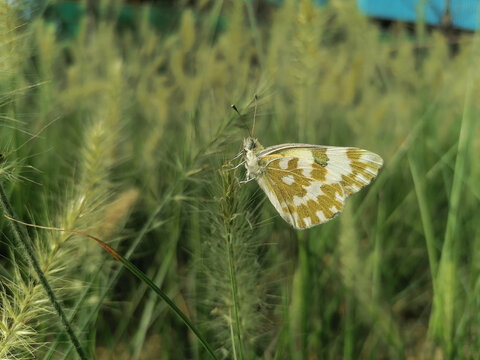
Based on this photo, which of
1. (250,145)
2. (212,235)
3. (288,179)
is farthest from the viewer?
(288,179)

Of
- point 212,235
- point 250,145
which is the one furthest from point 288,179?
point 212,235

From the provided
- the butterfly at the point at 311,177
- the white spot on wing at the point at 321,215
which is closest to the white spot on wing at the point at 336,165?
the butterfly at the point at 311,177

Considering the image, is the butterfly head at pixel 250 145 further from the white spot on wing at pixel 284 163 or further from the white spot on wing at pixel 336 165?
the white spot on wing at pixel 336 165

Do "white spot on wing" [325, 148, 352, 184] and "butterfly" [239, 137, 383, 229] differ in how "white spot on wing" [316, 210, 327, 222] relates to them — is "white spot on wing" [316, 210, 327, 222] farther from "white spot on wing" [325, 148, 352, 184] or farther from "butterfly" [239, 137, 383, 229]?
"white spot on wing" [325, 148, 352, 184]

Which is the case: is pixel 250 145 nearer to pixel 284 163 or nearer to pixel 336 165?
pixel 284 163

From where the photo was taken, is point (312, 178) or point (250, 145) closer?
point (250, 145)

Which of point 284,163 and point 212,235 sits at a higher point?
point 284,163

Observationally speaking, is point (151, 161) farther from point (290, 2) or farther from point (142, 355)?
point (290, 2)

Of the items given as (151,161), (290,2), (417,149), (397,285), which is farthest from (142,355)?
(290,2)
